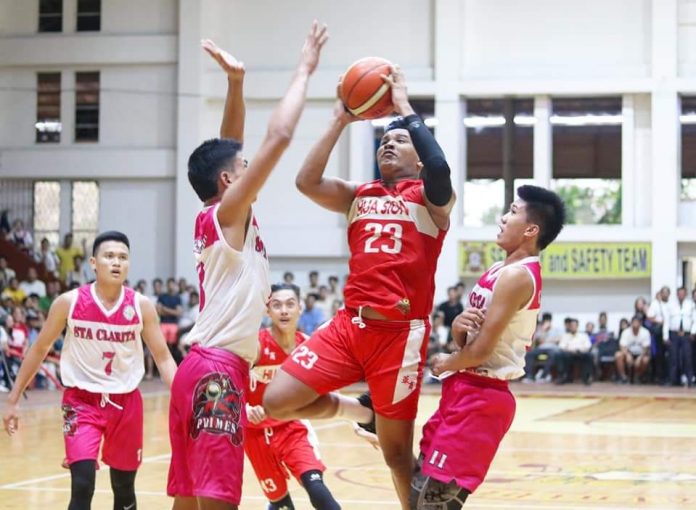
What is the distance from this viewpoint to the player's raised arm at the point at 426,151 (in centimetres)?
608

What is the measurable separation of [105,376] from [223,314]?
2.05 metres

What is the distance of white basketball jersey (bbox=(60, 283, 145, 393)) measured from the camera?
7.18 metres

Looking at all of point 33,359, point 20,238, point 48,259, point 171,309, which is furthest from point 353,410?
point 20,238

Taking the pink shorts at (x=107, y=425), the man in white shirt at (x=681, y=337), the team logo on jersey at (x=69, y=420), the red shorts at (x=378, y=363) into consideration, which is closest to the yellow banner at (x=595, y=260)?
the man in white shirt at (x=681, y=337)

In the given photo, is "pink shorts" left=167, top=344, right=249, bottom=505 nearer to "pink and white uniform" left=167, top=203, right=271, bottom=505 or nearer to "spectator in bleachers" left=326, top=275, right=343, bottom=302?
"pink and white uniform" left=167, top=203, right=271, bottom=505

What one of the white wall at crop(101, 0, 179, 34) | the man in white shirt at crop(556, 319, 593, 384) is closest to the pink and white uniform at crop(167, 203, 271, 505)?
the man in white shirt at crop(556, 319, 593, 384)

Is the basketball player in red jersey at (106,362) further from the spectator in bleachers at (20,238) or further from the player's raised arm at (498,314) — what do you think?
the spectator in bleachers at (20,238)

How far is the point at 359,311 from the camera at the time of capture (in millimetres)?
6309

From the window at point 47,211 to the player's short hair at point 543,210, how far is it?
77.2 ft

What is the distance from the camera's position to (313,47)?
531 centimetres

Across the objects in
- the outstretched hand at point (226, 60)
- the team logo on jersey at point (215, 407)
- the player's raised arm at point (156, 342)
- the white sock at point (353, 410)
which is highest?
the outstretched hand at point (226, 60)

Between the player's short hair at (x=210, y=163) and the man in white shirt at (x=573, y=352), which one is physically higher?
the player's short hair at (x=210, y=163)

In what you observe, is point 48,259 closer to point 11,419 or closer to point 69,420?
point 69,420

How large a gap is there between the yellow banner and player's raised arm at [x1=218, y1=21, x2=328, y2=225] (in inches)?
821
